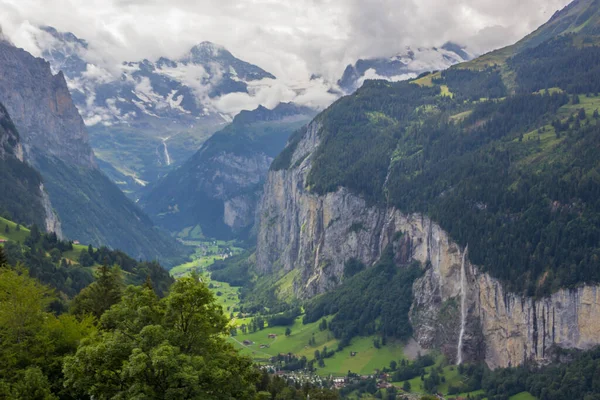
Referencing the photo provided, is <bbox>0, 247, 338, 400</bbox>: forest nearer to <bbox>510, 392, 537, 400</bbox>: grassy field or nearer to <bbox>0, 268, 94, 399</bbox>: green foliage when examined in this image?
<bbox>0, 268, 94, 399</bbox>: green foliage

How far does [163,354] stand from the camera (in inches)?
2069

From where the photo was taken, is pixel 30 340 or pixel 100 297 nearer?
pixel 30 340

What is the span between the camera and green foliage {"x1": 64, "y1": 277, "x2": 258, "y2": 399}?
5278 centimetres

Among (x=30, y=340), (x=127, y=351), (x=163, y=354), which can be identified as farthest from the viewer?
(x=30, y=340)

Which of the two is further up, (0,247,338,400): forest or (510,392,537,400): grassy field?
(0,247,338,400): forest

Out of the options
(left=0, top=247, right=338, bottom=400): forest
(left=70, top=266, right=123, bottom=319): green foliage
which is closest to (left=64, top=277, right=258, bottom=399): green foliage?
(left=0, top=247, right=338, bottom=400): forest

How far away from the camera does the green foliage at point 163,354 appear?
173 ft

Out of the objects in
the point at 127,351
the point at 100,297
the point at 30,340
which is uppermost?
the point at 100,297

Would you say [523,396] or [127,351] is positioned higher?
[127,351]

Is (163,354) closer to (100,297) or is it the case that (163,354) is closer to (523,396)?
(100,297)

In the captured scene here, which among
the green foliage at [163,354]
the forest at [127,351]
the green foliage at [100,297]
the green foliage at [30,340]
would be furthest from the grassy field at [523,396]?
the green foliage at [30,340]

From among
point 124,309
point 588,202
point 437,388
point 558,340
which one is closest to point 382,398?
point 437,388

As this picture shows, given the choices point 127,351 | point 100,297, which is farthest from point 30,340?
point 100,297

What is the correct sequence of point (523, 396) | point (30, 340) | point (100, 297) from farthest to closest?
1. point (523, 396)
2. point (100, 297)
3. point (30, 340)
